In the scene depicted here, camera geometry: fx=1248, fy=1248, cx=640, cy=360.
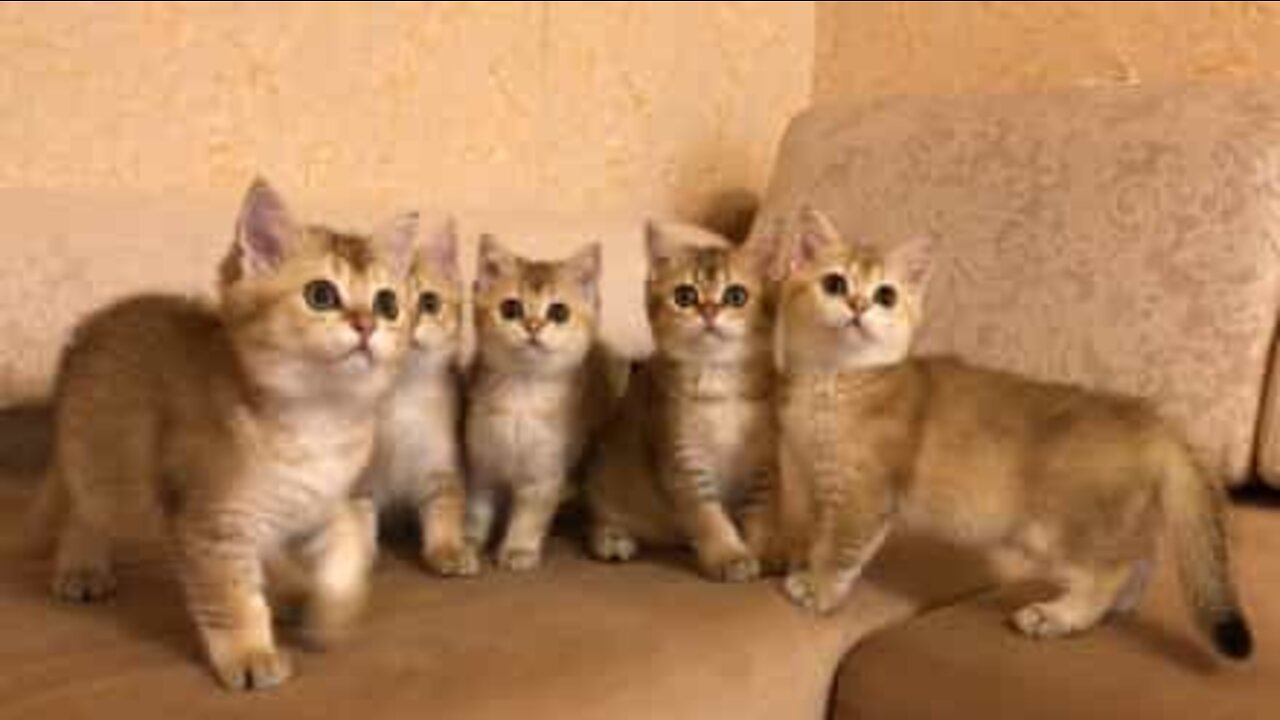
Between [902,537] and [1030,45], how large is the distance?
1.21m

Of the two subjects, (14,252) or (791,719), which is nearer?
(791,719)

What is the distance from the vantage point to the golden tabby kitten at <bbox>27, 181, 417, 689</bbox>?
1.12 metres

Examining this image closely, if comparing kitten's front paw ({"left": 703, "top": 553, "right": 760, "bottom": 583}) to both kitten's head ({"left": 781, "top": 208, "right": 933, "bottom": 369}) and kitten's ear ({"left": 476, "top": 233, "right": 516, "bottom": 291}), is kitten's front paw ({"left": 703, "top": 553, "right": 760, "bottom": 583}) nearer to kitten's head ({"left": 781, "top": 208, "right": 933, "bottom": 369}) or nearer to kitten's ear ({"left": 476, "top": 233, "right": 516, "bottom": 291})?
kitten's head ({"left": 781, "top": 208, "right": 933, "bottom": 369})

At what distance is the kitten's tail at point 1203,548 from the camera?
1184mm

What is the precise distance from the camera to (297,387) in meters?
1.14

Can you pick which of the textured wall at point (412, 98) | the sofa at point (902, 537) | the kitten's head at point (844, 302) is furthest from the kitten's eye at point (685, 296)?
the textured wall at point (412, 98)

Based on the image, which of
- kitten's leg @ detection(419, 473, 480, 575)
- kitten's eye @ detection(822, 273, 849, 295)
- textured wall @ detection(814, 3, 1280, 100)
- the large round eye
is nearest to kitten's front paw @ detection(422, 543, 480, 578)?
kitten's leg @ detection(419, 473, 480, 575)

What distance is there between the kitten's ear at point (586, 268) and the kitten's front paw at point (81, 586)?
65 cm

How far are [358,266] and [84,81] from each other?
3.16 ft

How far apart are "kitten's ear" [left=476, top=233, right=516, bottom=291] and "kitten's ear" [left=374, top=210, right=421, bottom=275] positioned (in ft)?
1.05

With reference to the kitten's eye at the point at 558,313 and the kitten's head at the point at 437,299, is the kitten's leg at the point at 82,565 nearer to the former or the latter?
the kitten's head at the point at 437,299

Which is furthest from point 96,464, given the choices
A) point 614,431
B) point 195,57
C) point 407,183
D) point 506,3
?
point 506,3

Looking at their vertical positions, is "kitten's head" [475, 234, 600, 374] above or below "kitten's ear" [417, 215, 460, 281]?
below

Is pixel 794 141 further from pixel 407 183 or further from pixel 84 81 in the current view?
pixel 84 81
